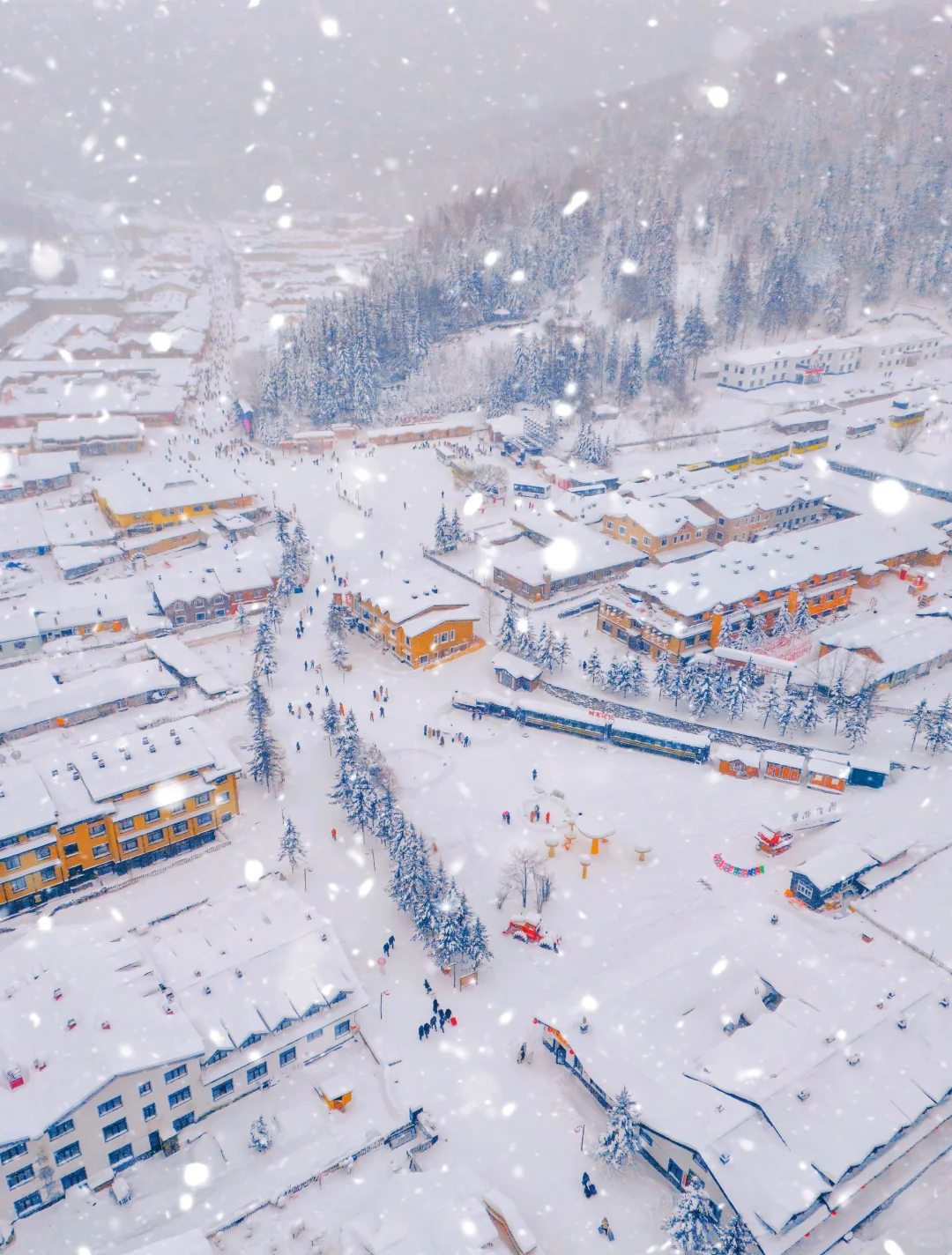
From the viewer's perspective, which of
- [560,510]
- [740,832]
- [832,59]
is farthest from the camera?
[832,59]

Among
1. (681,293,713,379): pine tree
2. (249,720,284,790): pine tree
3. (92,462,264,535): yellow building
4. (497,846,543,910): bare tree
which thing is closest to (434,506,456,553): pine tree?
(92,462,264,535): yellow building

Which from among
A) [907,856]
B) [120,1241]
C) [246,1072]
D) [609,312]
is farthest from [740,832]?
[609,312]

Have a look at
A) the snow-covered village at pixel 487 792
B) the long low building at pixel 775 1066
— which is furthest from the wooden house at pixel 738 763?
the long low building at pixel 775 1066

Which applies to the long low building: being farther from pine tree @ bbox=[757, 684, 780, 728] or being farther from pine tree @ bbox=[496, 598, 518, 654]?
pine tree @ bbox=[496, 598, 518, 654]

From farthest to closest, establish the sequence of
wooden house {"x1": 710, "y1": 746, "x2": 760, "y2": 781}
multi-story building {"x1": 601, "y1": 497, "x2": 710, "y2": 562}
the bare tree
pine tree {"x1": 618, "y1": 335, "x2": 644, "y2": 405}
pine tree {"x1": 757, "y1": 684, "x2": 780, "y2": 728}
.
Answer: pine tree {"x1": 618, "y1": 335, "x2": 644, "y2": 405} < multi-story building {"x1": 601, "y1": 497, "x2": 710, "y2": 562} < pine tree {"x1": 757, "y1": 684, "x2": 780, "y2": 728} < wooden house {"x1": 710, "y1": 746, "x2": 760, "y2": 781} < the bare tree

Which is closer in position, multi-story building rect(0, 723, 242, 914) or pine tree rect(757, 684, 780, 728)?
multi-story building rect(0, 723, 242, 914)

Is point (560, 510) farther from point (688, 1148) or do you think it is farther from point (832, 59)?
point (832, 59)

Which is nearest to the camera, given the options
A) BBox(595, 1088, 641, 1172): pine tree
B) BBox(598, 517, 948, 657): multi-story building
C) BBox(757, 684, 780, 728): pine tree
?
BBox(595, 1088, 641, 1172): pine tree
